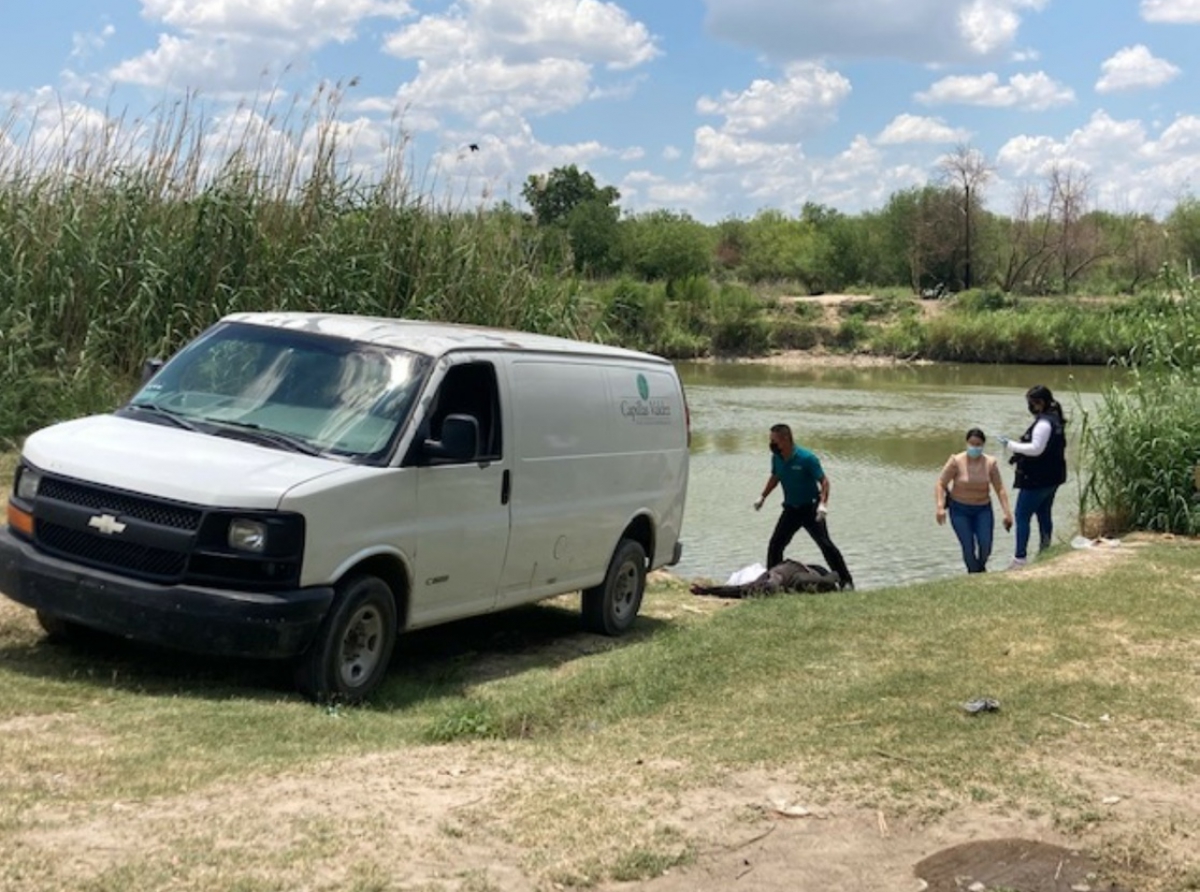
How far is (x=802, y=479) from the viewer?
13.7m

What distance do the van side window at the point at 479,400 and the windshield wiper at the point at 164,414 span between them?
141cm

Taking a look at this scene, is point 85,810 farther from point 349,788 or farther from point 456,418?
point 456,418

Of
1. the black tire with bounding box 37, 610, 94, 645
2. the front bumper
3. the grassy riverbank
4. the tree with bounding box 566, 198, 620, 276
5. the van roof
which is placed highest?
the tree with bounding box 566, 198, 620, 276

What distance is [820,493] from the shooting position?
1381 cm

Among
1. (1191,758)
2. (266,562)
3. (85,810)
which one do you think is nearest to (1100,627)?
(1191,758)

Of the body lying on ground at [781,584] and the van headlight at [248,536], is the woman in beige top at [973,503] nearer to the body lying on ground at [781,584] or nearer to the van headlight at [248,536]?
the body lying on ground at [781,584]

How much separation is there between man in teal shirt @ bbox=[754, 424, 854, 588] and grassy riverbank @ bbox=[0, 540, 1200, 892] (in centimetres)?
405

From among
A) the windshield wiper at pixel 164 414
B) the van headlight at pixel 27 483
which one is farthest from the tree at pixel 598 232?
the van headlight at pixel 27 483

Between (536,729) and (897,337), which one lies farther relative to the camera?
(897,337)

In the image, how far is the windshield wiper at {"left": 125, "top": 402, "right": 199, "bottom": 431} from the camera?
302 inches

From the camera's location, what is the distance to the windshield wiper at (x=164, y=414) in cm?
766

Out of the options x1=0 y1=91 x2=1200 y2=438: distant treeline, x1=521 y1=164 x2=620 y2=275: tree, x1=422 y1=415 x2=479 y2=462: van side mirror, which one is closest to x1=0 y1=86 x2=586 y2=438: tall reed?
x1=0 y1=91 x2=1200 y2=438: distant treeline

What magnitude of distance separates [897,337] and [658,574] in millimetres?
49591

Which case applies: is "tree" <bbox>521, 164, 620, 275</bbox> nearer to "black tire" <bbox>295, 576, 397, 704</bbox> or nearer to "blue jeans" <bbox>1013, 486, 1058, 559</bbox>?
"blue jeans" <bbox>1013, 486, 1058, 559</bbox>
